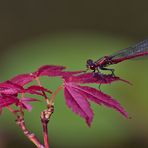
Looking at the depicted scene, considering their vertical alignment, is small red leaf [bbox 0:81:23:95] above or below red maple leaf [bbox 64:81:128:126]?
above

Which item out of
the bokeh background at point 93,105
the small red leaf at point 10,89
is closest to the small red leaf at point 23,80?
the small red leaf at point 10,89

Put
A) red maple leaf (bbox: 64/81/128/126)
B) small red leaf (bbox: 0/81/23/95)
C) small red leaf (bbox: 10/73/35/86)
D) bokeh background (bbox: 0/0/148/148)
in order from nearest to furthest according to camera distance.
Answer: red maple leaf (bbox: 64/81/128/126)
small red leaf (bbox: 0/81/23/95)
small red leaf (bbox: 10/73/35/86)
bokeh background (bbox: 0/0/148/148)

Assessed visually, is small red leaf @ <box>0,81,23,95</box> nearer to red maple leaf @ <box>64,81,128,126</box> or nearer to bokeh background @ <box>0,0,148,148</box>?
red maple leaf @ <box>64,81,128,126</box>

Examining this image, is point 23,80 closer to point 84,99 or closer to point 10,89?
point 10,89

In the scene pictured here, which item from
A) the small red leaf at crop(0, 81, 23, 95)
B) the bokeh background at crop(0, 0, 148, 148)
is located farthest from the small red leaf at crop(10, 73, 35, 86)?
the bokeh background at crop(0, 0, 148, 148)

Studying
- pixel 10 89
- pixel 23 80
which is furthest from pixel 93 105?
pixel 10 89

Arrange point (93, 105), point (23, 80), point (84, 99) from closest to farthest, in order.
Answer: point (84, 99) < point (23, 80) < point (93, 105)

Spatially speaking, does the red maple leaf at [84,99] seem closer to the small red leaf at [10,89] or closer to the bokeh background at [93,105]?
the small red leaf at [10,89]

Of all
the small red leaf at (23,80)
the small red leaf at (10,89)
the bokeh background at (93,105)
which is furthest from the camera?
the bokeh background at (93,105)

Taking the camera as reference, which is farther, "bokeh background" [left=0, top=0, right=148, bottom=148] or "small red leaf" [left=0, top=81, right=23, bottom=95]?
"bokeh background" [left=0, top=0, right=148, bottom=148]

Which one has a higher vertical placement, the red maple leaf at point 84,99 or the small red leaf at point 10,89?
the small red leaf at point 10,89

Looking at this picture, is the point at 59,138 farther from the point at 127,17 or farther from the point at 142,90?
the point at 127,17

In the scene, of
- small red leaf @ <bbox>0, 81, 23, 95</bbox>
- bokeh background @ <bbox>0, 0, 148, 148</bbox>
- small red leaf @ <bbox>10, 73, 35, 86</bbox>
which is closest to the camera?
small red leaf @ <bbox>0, 81, 23, 95</bbox>
